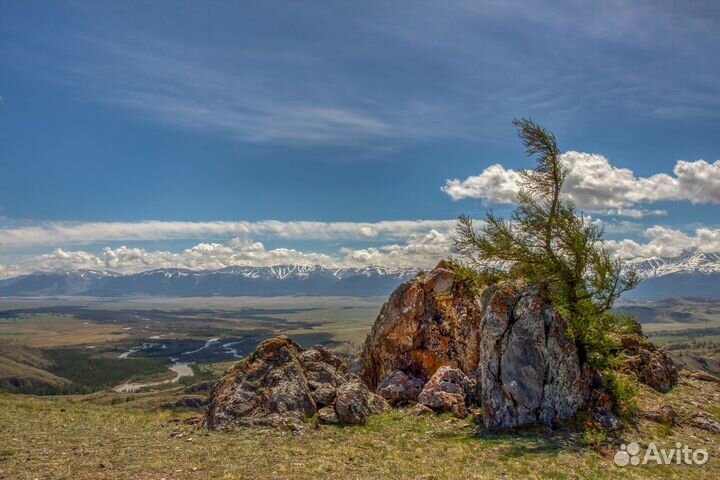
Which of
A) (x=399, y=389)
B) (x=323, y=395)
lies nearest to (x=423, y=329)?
→ (x=399, y=389)

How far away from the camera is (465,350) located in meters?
38.5

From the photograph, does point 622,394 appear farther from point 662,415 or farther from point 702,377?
point 702,377

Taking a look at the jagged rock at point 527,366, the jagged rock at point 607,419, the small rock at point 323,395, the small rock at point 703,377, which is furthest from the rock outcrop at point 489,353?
the small rock at point 703,377

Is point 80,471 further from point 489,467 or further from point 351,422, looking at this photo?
point 489,467

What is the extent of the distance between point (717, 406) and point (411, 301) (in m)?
24.7

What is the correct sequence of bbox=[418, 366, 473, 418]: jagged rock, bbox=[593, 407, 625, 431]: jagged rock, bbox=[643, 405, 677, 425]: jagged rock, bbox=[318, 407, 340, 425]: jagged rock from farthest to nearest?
bbox=[418, 366, 473, 418]: jagged rock
bbox=[318, 407, 340, 425]: jagged rock
bbox=[643, 405, 677, 425]: jagged rock
bbox=[593, 407, 625, 431]: jagged rock

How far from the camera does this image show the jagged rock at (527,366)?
28812mm

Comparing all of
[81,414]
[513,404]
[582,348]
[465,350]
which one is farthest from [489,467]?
[81,414]

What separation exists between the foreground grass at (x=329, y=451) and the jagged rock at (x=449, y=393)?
133 centimetres

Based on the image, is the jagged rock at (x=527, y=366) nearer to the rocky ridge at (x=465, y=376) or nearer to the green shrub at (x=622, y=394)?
the rocky ridge at (x=465, y=376)

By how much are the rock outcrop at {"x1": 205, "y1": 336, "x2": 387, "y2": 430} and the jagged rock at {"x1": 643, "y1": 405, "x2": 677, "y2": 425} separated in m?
17.7

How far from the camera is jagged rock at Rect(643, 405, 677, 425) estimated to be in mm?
29062

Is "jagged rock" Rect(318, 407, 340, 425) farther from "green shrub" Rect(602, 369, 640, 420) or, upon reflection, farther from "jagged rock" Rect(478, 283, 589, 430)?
"green shrub" Rect(602, 369, 640, 420)

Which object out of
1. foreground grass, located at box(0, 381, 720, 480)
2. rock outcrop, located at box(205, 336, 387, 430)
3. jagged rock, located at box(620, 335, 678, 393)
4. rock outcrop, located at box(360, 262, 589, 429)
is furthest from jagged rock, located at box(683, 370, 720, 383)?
rock outcrop, located at box(205, 336, 387, 430)
